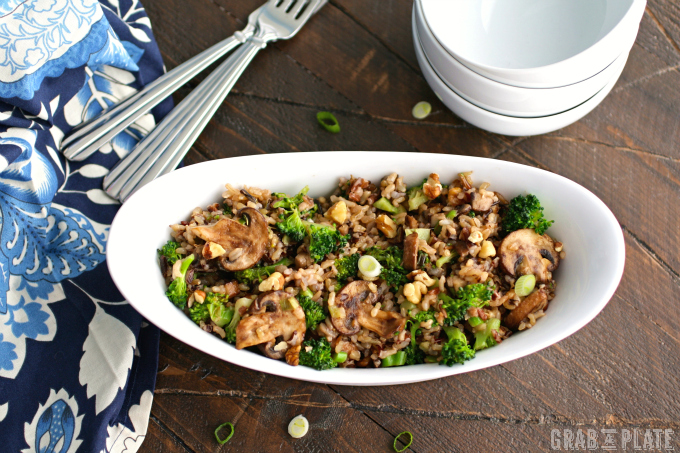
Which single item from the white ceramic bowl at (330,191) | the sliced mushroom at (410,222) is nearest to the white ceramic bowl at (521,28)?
the white ceramic bowl at (330,191)

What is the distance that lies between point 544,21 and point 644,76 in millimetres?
817

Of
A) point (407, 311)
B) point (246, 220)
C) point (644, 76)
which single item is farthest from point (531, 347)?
point (644, 76)

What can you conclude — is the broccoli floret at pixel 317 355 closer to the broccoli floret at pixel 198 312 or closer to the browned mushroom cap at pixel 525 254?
the broccoli floret at pixel 198 312

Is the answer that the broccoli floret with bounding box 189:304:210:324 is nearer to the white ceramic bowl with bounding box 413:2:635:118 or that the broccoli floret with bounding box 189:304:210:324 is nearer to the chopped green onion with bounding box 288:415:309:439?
the chopped green onion with bounding box 288:415:309:439

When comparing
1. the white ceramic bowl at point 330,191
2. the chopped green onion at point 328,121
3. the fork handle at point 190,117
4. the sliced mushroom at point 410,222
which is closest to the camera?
the white ceramic bowl at point 330,191

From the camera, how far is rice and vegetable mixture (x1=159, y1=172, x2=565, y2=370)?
2.02 m

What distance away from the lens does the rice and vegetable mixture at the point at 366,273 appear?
2023 millimetres

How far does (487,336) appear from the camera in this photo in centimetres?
205

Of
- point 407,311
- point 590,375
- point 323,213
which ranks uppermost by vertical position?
point 323,213

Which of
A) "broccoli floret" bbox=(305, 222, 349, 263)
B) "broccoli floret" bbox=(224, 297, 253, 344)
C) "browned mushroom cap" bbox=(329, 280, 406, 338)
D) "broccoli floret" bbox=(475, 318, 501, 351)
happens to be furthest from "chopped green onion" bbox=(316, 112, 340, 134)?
"broccoli floret" bbox=(475, 318, 501, 351)

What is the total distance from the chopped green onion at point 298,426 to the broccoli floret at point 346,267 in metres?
0.86

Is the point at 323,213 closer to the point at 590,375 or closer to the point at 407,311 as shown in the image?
the point at 407,311

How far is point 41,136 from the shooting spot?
8.10 feet

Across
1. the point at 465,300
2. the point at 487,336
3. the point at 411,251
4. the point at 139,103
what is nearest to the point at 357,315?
the point at 411,251
